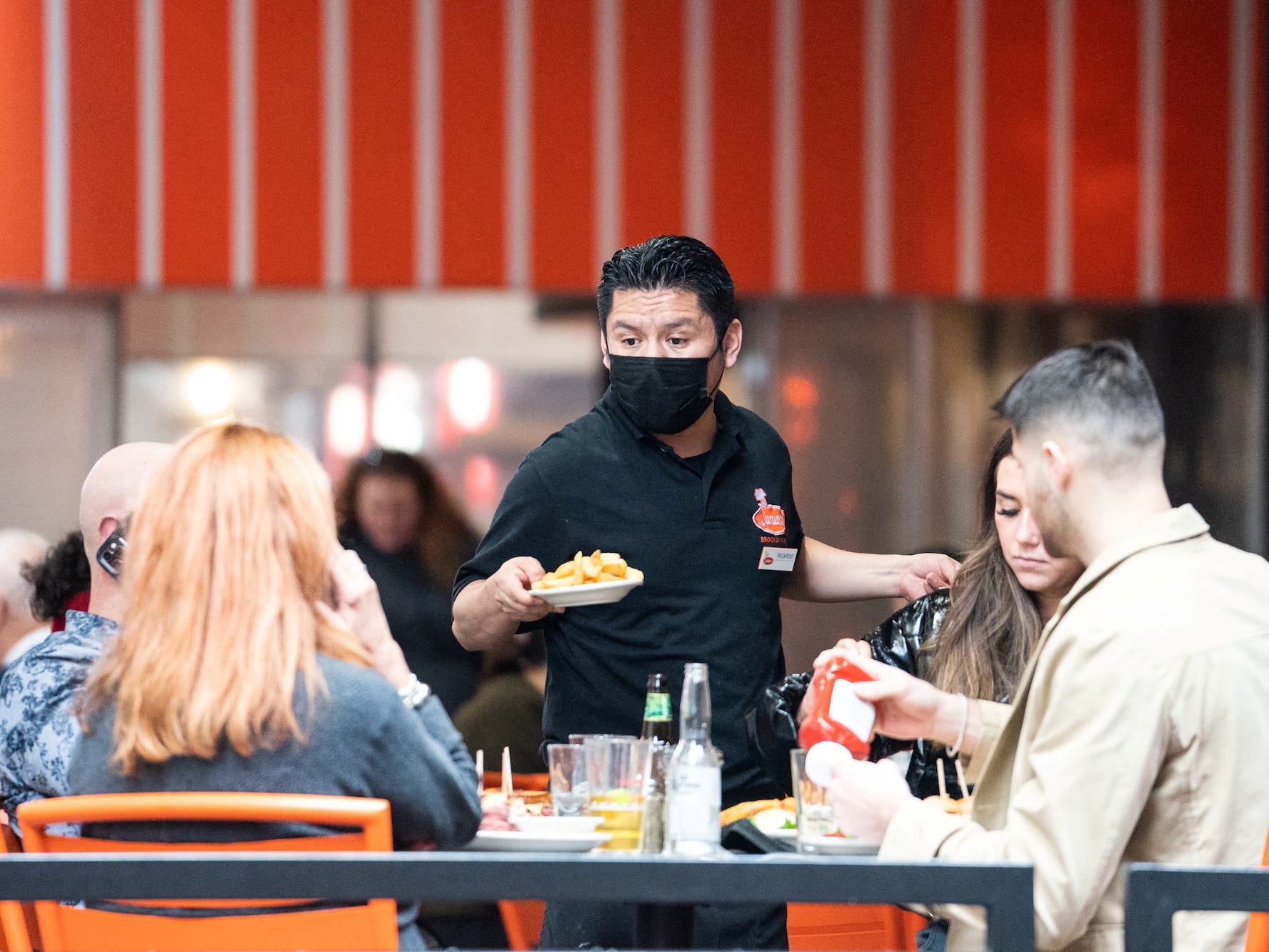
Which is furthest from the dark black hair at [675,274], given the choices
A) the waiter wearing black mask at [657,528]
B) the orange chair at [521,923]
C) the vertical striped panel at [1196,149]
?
the vertical striped panel at [1196,149]

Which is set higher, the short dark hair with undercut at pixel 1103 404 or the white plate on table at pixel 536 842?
the short dark hair with undercut at pixel 1103 404

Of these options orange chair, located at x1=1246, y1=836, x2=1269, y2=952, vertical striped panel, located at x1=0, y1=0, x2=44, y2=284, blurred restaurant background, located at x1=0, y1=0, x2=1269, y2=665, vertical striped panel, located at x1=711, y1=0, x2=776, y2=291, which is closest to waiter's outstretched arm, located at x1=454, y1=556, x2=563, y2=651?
orange chair, located at x1=1246, y1=836, x2=1269, y2=952

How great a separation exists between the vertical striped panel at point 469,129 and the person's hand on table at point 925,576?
242cm

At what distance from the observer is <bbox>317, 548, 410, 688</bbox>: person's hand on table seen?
1.86 m

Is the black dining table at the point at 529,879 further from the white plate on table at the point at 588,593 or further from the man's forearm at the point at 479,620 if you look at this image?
the man's forearm at the point at 479,620

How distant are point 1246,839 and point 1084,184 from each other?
11.9ft

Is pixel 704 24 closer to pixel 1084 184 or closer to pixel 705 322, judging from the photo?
pixel 1084 184

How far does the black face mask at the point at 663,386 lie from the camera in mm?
2596

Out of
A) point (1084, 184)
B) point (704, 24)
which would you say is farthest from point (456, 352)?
point (1084, 184)

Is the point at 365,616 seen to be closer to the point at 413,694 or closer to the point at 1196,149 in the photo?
the point at 413,694

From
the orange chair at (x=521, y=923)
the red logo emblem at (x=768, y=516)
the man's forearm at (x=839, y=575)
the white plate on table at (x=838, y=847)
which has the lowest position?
the orange chair at (x=521, y=923)

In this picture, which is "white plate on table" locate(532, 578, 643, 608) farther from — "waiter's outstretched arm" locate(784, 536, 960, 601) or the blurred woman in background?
the blurred woman in background

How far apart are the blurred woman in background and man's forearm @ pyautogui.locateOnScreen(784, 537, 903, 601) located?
1.99 metres

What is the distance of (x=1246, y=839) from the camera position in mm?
1733
